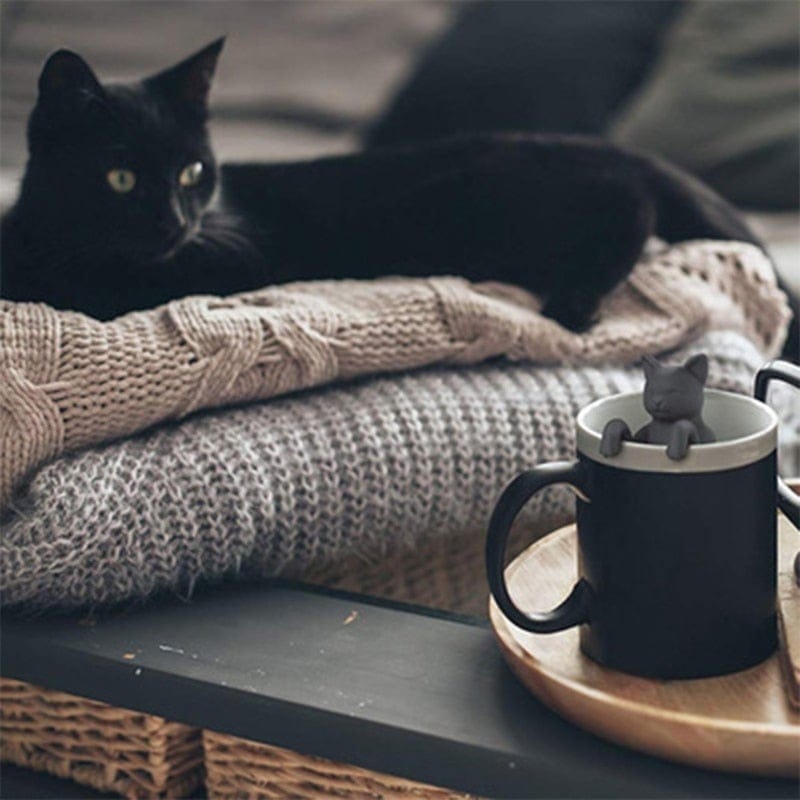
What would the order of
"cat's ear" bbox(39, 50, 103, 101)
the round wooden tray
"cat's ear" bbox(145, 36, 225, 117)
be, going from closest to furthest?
the round wooden tray < "cat's ear" bbox(39, 50, 103, 101) < "cat's ear" bbox(145, 36, 225, 117)

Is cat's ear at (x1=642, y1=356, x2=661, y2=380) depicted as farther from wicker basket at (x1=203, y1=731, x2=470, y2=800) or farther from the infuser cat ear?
wicker basket at (x1=203, y1=731, x2=470, y2=800)

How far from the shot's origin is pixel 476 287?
774 millimetres

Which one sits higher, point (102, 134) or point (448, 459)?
point (102, 134)

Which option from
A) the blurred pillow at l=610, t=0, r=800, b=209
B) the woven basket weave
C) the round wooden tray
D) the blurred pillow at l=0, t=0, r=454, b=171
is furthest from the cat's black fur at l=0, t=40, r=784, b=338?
the blurred pillow at l=0, t=0, r=454, b=171

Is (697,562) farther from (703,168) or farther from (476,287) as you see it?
(703,168)

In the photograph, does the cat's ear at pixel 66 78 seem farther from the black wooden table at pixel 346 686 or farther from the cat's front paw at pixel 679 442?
the cat's front paw at pixel 679 442

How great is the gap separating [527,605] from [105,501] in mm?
223

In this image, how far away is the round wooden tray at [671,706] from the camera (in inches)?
18.5

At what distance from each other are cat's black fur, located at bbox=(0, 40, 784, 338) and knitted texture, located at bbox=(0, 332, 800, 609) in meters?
0.09

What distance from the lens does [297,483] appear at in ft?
2.16

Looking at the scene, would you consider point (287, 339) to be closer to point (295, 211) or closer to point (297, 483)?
point (297, 483)

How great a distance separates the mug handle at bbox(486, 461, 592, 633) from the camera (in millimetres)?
517

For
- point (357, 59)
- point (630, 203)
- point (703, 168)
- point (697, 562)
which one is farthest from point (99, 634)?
point (357, 59)

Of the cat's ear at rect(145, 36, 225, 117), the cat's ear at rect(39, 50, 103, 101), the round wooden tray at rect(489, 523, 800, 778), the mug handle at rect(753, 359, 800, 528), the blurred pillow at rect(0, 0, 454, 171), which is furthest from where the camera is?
the blurred pillow at rect(0, 0, 454, 171)
